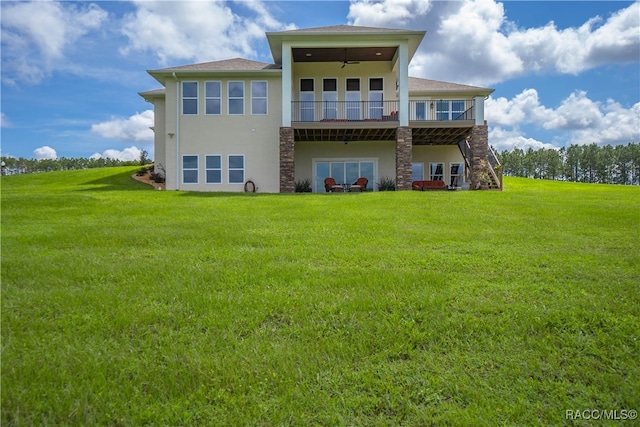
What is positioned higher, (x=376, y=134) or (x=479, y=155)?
(x=376, y=134)

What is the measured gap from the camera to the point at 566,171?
261 ft

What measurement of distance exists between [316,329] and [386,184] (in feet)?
60.1

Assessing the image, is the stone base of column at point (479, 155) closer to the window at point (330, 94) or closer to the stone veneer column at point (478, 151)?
the stone veneer column at point (478, 151)

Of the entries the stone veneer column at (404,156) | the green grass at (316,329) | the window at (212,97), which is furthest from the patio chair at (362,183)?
the green grass at (316,329)

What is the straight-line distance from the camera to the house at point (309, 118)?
1850 cm

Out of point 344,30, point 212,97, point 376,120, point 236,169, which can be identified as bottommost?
point 236,169

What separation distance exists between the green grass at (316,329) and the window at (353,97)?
15616mm

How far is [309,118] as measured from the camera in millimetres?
21172

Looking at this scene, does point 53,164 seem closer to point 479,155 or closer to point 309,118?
point 309,118

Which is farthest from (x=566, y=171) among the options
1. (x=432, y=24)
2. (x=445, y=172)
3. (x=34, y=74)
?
(x=34, y=74)

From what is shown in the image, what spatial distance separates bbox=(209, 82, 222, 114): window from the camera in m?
19.4

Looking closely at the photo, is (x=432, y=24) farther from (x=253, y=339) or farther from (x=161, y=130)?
(x=253, y=339)

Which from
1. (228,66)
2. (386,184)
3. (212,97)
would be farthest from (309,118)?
(386,184)

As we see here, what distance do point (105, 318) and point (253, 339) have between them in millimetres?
1594
